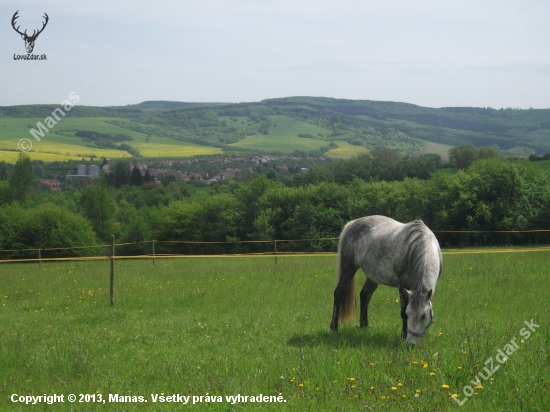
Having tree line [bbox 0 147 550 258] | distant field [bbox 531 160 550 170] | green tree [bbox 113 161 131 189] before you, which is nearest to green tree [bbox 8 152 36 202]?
tree line [bbox 0 147 550 258]

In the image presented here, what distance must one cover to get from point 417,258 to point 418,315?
94 cm

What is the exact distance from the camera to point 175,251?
6012cm

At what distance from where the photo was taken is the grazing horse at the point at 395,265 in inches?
Answer: 302

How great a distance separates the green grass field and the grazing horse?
0.41 meters

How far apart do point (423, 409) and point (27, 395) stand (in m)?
4.70

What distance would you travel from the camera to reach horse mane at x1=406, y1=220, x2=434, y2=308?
766cm

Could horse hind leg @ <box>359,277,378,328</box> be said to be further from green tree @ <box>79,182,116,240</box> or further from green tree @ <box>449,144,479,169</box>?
green tree @ <box>449,144,479,169</box>

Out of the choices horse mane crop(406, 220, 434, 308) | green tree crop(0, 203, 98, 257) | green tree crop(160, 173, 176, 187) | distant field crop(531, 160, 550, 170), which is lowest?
green tree crop(0, 203, 98, 257)

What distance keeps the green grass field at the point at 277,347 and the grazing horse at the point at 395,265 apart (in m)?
0.41

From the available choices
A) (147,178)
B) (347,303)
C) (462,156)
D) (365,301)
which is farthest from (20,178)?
(365,301)

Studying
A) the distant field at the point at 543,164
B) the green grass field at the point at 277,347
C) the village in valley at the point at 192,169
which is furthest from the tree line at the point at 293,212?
the village in valley at the point at 192,169

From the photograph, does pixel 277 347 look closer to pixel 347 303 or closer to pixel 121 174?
pixel 347 303

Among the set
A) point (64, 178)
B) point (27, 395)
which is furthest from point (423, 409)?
point (64, 178)

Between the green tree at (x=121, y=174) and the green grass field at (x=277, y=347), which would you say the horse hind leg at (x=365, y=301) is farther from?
the green tree at (x=121, y=174)
